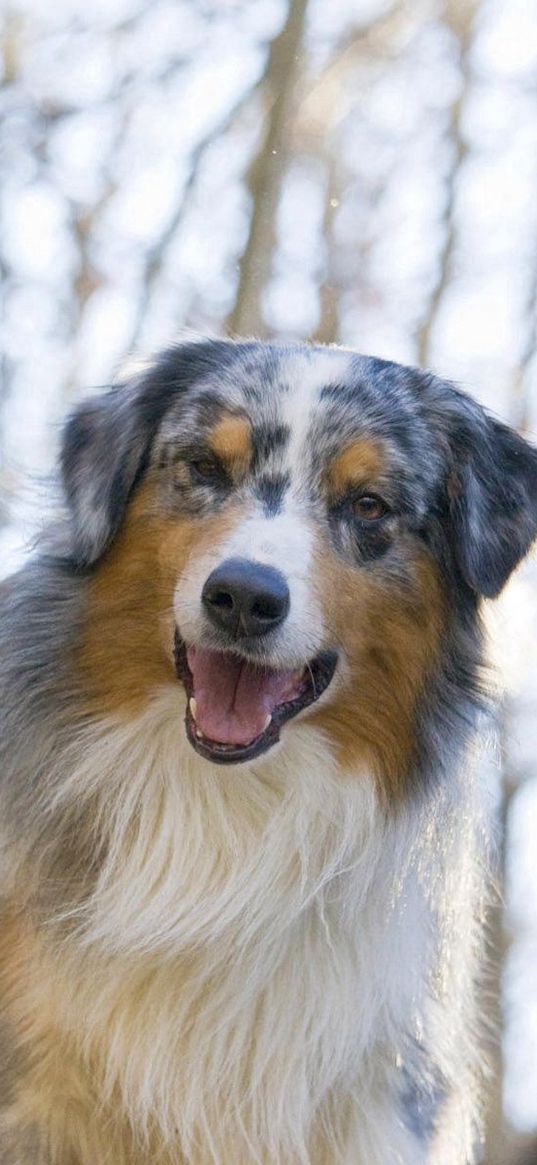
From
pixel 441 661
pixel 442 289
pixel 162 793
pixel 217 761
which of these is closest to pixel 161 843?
pixel 162 793

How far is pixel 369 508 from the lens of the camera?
391 cm

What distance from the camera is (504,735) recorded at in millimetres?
4512

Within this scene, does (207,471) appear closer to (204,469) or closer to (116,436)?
(204,469)

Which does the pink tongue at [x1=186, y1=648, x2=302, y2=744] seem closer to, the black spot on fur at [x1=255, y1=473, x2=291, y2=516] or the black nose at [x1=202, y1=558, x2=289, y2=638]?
the black nose at [x1=202, y1=558, x2=289, y2=638]

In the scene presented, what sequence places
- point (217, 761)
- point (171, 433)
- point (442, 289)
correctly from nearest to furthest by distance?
point (217, 761) → point (171, 433) → point (442, 289)

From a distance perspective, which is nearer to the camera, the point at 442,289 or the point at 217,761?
the point at 217,761

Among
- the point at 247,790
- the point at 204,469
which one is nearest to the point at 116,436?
the point at 204,469

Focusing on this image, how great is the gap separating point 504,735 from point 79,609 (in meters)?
1.34

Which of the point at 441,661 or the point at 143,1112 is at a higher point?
the point at 441,661

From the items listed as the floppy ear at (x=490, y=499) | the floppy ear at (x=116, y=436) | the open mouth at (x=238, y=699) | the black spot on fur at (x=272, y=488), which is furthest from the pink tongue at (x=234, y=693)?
the floppy ear at (x=490, y=499)

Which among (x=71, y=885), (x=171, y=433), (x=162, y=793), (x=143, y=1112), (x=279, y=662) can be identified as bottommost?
(x=143, y=1112)

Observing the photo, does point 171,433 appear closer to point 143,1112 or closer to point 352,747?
point 352,747

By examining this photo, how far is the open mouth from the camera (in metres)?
3.59

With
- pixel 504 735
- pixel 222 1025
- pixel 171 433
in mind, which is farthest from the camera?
pixel 504 735
